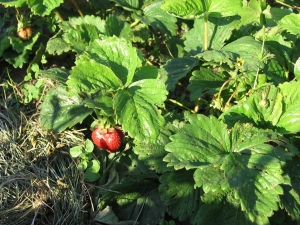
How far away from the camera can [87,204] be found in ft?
8.22

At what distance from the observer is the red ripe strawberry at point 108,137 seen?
2545mm

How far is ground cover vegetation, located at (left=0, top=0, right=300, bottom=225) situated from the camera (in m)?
2.05

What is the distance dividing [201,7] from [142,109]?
1.93ft

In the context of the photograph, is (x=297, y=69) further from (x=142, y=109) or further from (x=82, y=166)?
(x=82, y=166)

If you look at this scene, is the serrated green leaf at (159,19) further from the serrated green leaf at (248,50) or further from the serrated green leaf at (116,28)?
the serrated green leaf at (248,50)

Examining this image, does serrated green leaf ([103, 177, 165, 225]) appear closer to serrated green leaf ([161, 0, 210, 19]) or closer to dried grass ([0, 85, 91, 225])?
dried grass ([0, 85, 91, 225])

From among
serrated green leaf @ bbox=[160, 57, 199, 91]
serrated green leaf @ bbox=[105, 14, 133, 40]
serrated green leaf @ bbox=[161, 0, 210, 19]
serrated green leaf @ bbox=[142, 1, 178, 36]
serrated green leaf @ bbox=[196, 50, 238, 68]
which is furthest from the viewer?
serrated green leaf @ bbox=[142, 1, 178, 36]

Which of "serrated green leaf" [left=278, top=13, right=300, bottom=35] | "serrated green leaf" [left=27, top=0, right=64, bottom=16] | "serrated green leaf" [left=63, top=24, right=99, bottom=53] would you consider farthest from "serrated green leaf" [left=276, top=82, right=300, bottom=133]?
"serrated green leaf" [left=27, top=0, right=64, bottom=16]

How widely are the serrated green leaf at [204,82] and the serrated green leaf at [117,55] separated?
33 cm

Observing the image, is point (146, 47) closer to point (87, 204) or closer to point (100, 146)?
point (100, 146)

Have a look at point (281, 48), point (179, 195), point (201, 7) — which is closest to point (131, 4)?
point (201, 7)

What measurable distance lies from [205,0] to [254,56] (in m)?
0.35

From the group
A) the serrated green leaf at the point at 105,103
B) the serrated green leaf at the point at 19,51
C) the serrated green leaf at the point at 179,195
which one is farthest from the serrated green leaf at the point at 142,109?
the serrated green leaf at the point at 19,51

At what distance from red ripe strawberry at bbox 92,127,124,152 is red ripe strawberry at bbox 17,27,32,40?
3.02 ft
